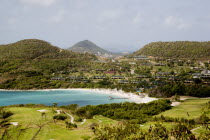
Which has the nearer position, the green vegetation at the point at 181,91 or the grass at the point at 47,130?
the grass at the point at 47,130

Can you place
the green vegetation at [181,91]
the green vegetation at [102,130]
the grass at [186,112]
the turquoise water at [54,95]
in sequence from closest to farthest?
the green vegetation at [102,130]
the grass at [186,112]
the green vegetation at [181,91]
the turquoise water at [54,95]

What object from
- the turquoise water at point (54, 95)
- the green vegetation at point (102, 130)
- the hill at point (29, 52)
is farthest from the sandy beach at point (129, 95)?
the hill at point (29, 52)

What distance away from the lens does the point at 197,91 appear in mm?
74062

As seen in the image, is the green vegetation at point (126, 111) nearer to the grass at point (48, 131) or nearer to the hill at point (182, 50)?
the grass at point (48, 131)

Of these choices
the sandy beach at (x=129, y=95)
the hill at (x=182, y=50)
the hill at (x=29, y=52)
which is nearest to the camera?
the sandy beach at (x=129, y=95)

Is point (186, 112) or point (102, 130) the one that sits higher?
point (102, 130)

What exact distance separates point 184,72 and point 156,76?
16.2 metres

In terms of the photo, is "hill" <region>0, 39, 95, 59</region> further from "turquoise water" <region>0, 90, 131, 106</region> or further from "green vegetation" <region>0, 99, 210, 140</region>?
"green vegetation" <region>0, 99, 210, 140</region>

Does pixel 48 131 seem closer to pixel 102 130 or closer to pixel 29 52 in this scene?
pixel 102 130

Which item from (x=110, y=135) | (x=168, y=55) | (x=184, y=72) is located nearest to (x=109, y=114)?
(x=110, y=135)

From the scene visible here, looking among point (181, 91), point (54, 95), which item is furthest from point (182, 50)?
point (54, 95)

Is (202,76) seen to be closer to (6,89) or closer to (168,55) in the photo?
(168,55)

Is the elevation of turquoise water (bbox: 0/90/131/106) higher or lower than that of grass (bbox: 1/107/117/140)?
lower

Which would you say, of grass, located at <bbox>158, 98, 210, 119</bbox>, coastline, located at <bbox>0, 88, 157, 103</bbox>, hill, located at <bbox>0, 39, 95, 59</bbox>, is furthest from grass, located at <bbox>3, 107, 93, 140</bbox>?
hill, located at <bbox>0, 39, 95, 59</bbox>
